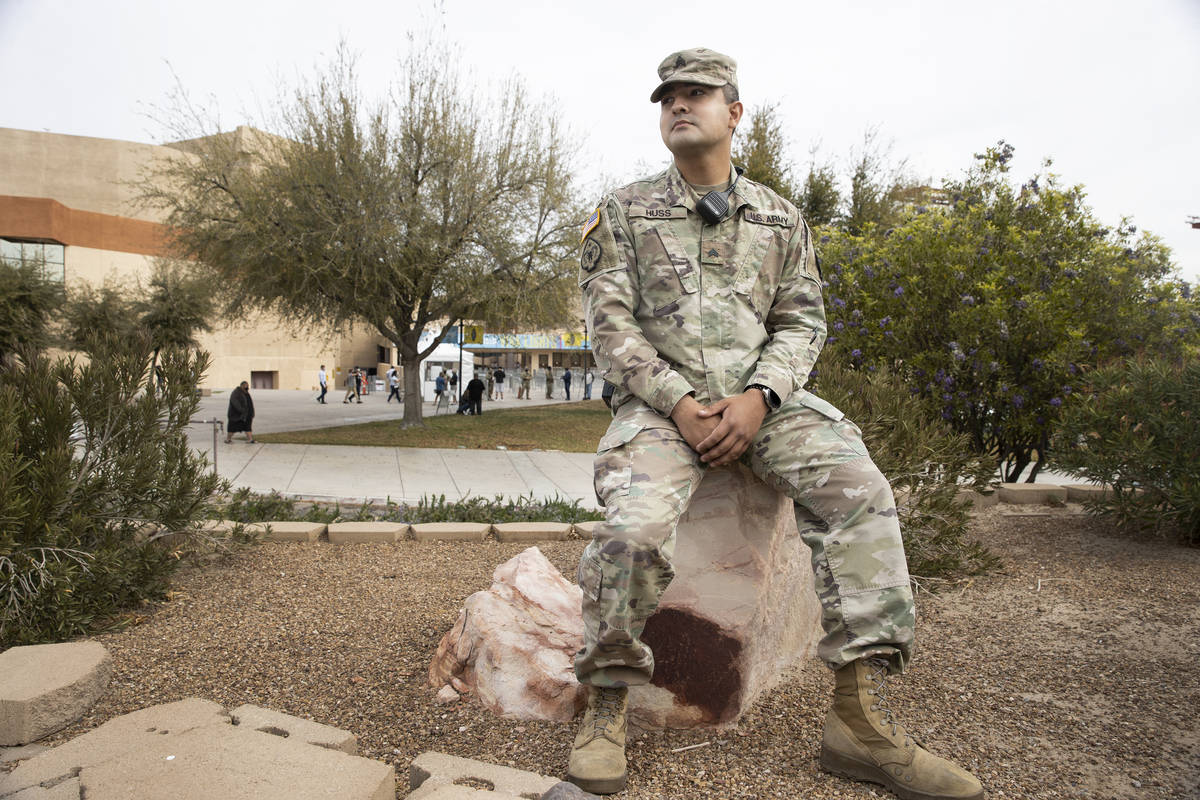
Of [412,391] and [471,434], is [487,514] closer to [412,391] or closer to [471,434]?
[471,434]

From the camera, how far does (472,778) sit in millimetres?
1961

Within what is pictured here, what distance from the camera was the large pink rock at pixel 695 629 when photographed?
245 cm

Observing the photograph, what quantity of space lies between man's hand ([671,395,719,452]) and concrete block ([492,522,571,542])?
3037 millimetres

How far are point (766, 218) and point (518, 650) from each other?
177cm

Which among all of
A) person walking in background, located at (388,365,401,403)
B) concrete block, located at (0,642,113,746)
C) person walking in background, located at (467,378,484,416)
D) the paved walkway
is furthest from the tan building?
concrete block, located at (0,642,113,746)

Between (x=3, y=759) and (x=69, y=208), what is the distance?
141 feet

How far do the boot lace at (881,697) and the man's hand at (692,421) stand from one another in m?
0.81

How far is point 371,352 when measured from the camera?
59562 millimetres

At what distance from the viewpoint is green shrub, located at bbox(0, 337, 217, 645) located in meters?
3.09

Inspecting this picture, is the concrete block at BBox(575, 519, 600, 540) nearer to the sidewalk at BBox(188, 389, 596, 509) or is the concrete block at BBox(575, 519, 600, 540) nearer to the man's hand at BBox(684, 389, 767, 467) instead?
the sidewalk at BBox(188, 389, 596, 509)

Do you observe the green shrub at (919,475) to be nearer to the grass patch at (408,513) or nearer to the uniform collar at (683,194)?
the uniform collar at (683,194)

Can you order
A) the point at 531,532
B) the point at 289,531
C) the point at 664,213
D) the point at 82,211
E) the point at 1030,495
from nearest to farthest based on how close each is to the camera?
the point at 664,213, the point at 289,531, the point at 531,532, the point at 1030,495, the point at 82,211

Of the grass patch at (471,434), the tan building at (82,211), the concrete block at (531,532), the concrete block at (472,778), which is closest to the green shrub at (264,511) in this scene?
the concrete block at (531,532)

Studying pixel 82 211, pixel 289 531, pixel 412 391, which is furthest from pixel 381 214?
pixel 82 211
